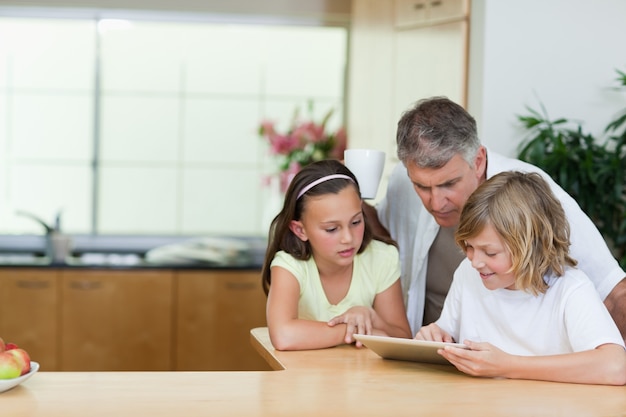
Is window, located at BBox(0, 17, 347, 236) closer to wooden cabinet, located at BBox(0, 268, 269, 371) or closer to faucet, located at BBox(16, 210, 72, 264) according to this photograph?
faucet, located at BBox(16, 210, 72, 264)

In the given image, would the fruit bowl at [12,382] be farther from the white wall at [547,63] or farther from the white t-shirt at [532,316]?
the white wall at [547,63]

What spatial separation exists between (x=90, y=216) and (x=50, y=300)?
0.78 meters

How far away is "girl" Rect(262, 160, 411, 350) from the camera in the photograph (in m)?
2.38

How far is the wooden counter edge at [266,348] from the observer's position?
7.23 ft

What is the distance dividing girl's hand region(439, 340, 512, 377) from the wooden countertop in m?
0.03

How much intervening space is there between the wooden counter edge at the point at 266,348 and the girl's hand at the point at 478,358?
1.37ft

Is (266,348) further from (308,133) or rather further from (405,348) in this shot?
(308,133)

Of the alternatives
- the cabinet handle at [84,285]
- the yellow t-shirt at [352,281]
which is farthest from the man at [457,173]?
the cabinet handle at [84,285]

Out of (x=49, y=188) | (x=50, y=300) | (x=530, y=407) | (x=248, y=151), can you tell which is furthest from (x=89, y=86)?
(x=530, y=407)

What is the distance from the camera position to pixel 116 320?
4.83m

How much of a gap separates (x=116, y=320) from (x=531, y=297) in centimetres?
317

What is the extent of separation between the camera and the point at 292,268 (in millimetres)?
2525

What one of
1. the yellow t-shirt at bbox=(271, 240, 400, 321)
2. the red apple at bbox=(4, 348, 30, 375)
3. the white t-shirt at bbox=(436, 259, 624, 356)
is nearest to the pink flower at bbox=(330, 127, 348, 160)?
the yellow t-shirt at bbox=(271, 240, 400, 321)

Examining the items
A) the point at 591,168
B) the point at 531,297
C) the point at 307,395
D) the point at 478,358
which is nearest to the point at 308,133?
the point at 591,168
